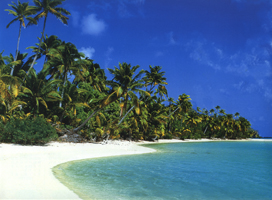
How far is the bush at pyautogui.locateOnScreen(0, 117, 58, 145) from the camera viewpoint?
15.9 meters

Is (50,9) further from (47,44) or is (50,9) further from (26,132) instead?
(26,132)

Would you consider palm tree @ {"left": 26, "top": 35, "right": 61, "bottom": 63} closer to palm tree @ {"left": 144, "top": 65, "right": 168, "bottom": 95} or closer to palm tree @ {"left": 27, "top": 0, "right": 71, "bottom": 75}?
palm tree @ {"left": 27, "top": 0, "right": 71, "bottom": 75}

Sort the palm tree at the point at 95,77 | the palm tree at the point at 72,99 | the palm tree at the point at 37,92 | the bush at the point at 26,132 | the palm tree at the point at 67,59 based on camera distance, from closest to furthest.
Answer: the bush at the point at 26,132 → the palm tree at the point at 37,92 → the palm tree at the point at 72,99 → the palm tree at the point at 67,59 → the palm tree at the point at 95,77

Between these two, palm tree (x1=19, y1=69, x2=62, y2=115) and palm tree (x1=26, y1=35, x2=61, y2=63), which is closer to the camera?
palm tree (x1=19, y1=69, x2=62, y2=115)

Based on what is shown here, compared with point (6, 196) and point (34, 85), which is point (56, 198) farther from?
point (34, 85)

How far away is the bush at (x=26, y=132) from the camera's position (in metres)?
15.9

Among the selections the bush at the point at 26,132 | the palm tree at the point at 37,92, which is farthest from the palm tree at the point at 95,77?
the bush at the point at 26,132

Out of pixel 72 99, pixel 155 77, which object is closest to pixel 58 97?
pixel 72 99

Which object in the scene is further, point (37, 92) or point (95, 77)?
point (95, 77)

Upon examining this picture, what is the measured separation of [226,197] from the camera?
277 inches

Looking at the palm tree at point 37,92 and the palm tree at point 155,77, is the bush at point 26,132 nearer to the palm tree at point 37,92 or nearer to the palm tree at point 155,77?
the palm tree at point 37,92

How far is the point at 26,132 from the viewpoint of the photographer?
16.0m

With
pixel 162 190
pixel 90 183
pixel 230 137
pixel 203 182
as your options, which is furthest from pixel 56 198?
pixel 230 137

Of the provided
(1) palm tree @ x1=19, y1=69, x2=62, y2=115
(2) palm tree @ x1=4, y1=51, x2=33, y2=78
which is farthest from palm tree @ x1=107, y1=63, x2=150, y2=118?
(2) palm tree @ x1=4, y1=51, x2=33, y2=78
